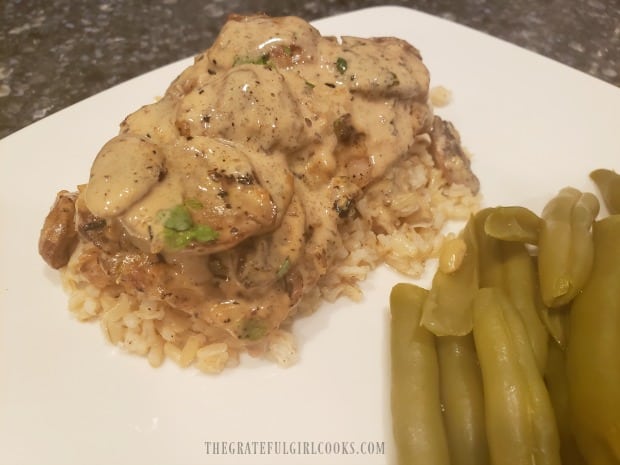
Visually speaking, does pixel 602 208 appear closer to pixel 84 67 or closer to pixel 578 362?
pixel 578 362

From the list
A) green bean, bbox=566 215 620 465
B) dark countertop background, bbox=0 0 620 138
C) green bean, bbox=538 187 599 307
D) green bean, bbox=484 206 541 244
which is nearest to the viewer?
green bean, bbox=566 215 620 465

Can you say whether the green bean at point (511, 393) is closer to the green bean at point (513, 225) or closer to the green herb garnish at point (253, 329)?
the green bean at point (513, 225)

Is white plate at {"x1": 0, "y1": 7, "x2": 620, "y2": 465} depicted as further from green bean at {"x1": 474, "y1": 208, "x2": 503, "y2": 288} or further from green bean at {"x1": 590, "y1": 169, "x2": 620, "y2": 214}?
green bean at {"x1": 474, "y1": 208, "x2": 503, "y2": 288}

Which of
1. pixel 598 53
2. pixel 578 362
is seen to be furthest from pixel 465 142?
pixel 598 53

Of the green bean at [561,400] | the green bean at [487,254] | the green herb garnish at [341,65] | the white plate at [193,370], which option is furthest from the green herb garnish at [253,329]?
the green herb garnish at [341,65]

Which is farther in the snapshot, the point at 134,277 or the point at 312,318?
the point at 312,318

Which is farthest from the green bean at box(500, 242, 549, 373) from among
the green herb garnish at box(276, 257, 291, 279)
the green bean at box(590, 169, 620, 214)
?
the green herb garnish at box(276, 257, 291, 279)

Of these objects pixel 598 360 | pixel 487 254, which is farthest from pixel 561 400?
pixel 487 254
